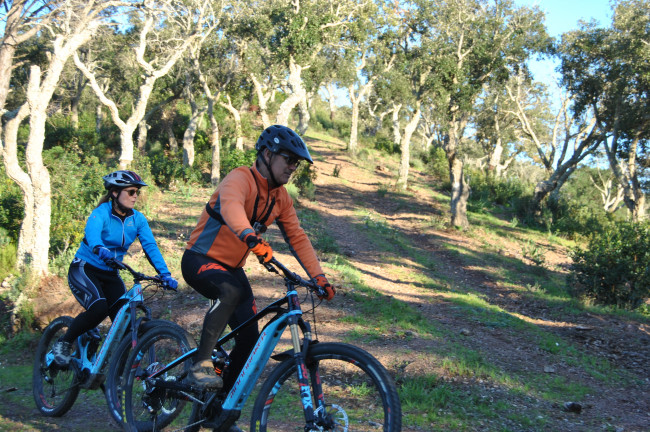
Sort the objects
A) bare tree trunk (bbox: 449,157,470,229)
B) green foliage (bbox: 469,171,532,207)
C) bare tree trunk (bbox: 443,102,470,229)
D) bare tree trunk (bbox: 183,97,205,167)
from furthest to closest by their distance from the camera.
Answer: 1. green foliage (bbox: 469,171,532,207)
2. bare tree trunk (bbox: 183,97,205,167)
3. bare tree trunk (bbox: 449,157,470,229)
4. bare tree trunk (bbox: 443,102,470,229)

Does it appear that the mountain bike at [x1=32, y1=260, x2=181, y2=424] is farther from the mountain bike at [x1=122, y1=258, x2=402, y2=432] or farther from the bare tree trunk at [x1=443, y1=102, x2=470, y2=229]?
the bare tree trunk at [x1=443, y1=102, x2=470, y2=229]

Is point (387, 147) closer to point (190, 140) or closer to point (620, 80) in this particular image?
point (190, 140)

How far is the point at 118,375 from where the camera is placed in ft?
15.1

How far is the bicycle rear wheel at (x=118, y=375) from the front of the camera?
4.53 metres

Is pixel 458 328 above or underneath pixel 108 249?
underneath

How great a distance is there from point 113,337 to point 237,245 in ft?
6.36

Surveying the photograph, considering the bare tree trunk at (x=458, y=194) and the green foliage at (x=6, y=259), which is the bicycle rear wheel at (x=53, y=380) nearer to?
the green foliage at (x=6, y=259)

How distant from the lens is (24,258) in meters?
9.28

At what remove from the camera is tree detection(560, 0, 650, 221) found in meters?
17.9

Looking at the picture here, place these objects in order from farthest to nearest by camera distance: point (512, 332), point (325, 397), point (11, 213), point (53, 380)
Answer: point (11, 213)
point (512, 332)
point (53, 380)
point (325, 397)

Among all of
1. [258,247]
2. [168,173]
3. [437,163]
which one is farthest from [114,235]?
[437,163]

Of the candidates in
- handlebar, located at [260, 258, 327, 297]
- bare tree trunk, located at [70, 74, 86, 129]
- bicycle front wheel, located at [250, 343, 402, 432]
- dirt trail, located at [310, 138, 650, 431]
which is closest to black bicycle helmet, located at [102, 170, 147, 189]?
handlebar, located at [260, 258, 327, 297]

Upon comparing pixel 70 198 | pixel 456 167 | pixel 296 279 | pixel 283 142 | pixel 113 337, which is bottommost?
pixel 113 337

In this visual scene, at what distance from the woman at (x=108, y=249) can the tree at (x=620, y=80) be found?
1835cm
